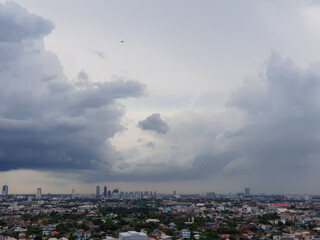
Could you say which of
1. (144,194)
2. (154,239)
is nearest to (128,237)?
(154,239)

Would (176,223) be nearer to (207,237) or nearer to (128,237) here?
(207,237)

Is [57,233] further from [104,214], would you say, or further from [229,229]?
[104,214]

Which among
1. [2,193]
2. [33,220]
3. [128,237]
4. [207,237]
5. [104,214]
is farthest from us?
[2,193]

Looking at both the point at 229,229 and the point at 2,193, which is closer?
the point at 229,229

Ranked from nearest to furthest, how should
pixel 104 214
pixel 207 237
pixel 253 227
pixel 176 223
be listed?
1. pixel 207 237
2. pixel 253 227
3. pixel 176 223
4. pixel 104 214

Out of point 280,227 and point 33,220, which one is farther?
point 33,220

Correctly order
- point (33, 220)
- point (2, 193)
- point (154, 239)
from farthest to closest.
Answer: point (2, 193) → point (33, 220) → point (154, 239)

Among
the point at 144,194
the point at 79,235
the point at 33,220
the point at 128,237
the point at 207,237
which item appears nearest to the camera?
the point at 128,237

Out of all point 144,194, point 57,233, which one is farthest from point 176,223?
point 144,194

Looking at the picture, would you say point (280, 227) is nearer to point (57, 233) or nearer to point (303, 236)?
point (303, 236)
